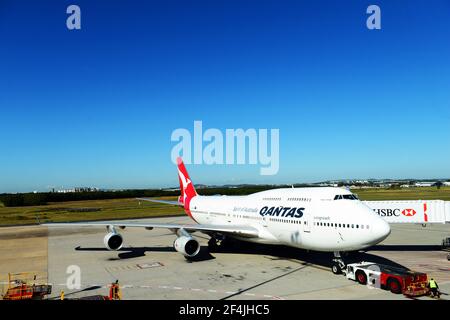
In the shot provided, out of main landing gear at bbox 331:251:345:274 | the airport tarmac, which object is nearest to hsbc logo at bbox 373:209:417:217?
the airport tarmac

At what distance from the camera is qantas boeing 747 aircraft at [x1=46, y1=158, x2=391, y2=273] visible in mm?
20188

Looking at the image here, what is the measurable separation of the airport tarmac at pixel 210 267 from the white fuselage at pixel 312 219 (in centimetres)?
217

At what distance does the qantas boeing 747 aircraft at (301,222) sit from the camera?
20188 mm

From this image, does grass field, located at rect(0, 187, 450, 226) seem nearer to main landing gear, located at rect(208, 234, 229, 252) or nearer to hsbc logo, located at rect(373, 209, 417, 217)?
main landing gear, located at rect(208, 234, 229, 252)

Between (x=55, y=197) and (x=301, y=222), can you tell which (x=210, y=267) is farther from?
(x=55, y=197)

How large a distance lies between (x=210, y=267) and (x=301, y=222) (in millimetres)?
7603

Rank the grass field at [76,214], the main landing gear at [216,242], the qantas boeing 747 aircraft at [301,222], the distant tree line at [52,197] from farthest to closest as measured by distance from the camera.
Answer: the distant tree line at [52,197] → the grass field at [76,214] → the main landing gear at [216,242] → the qantas boeing 747 aircraft at [301,222]

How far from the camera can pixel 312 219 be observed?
22547 mm

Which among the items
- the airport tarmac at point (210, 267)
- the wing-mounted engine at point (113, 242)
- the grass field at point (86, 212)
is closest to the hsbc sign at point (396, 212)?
the airport tarmac at point (210, 267)

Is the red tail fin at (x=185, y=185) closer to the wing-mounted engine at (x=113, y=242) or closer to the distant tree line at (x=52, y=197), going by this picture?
the wing-mounted engine at (x=113, y=242)

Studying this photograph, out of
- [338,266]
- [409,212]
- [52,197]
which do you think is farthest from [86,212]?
[338,266]

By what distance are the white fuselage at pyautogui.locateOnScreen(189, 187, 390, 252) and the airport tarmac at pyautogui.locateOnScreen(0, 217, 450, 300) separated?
217cm

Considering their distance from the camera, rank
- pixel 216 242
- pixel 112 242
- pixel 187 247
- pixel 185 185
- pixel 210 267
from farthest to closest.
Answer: pixel 185 185
pixel 216 242
pixel 112 242
pixel 187 247
pixel 210 267
